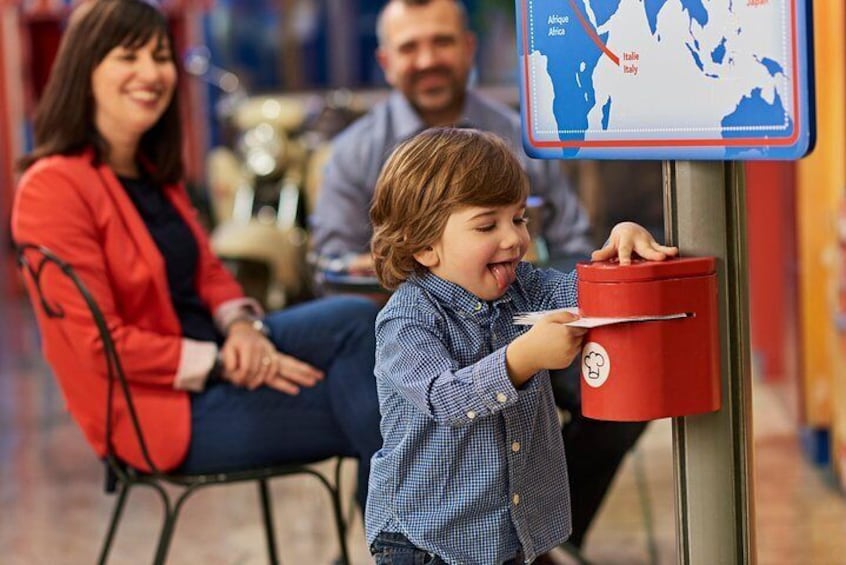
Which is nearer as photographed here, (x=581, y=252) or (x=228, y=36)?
(x=581, y=252)

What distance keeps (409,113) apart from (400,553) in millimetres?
1673

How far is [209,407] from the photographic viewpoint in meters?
2.54

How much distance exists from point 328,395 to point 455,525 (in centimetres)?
90

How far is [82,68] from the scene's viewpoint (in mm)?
2625

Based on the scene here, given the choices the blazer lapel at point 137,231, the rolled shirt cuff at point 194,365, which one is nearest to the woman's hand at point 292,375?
the rolled shirt cuff at point 194,365

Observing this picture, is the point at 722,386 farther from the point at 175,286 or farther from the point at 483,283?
the point at 175,286

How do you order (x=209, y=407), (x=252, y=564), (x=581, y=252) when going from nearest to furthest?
(x=209, y=407) → (x=581, y=252) → (x=252, y=564)

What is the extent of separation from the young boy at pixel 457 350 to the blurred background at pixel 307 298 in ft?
0.86

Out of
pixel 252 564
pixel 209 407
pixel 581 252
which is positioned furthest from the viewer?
pixel 252 564

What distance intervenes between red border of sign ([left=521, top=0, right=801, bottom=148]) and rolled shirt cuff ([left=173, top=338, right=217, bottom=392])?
108 centimetres

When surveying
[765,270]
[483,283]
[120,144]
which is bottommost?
[765,270]

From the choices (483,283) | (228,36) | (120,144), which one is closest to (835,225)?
(120,144)

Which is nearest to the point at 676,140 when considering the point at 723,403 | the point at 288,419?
the point at 723,403

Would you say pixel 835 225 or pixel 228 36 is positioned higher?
pixel 228 36
